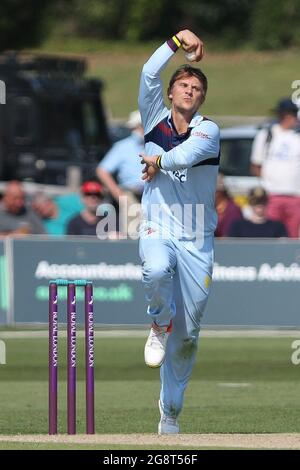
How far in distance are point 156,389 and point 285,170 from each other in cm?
621

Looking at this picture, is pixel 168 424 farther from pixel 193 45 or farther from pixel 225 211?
pixel 225 211

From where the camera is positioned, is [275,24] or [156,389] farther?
[275,24]

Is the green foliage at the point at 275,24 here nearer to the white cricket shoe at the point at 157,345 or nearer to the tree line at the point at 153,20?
the tree line at the point at 153,20

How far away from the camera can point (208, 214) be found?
9844 mm

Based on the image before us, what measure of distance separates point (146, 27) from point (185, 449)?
42147 mm

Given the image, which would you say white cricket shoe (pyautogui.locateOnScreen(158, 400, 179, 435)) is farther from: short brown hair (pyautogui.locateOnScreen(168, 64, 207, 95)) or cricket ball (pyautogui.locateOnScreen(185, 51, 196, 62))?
cricket ball (pyautogui.locateOnScreen(185, 51, 196, 62))

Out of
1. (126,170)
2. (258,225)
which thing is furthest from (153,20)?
(258,225)

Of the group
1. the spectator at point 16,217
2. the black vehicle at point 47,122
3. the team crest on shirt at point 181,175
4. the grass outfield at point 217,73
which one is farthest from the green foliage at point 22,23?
the team crest on shirt at point 181,175

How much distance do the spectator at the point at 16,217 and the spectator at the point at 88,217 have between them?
0.80 m

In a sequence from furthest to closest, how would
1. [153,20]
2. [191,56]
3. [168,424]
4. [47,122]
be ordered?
[153,20] → [47,122] → [168,424] → [191,56]

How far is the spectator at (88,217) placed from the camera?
18328 millimetres

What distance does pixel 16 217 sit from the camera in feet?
62.6
